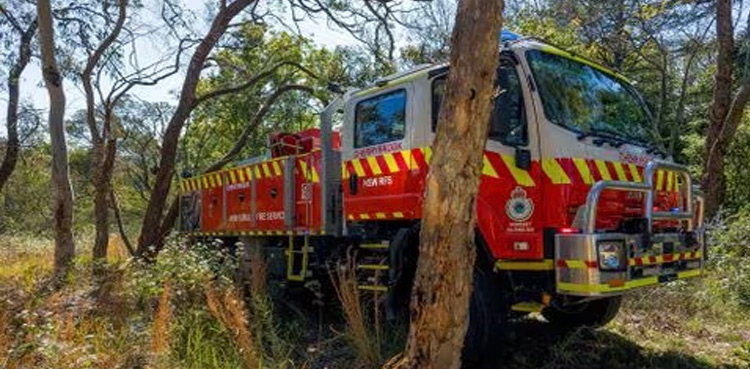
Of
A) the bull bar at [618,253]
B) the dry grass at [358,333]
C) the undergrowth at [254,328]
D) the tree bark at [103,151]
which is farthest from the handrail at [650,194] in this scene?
the tree bark at [103,151]

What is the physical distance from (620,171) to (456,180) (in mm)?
3003

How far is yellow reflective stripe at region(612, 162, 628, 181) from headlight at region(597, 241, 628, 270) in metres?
0.86

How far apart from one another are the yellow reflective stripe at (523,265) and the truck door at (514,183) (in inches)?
2.6

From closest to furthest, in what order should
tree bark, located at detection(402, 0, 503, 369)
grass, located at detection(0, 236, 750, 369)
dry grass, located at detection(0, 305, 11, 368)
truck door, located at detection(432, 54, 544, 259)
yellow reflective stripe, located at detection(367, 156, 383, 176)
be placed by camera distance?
tree bark, located at detection(402, 0, 503, 369)
dry grass, located at detection(0, 305, 11, 368)
grass, located at detection(0, 236, 750, 369)
truck door, located at detection(432, 54, 544, 259)
yellow reflective stripe, located at detection(367, 156, 383, 176)

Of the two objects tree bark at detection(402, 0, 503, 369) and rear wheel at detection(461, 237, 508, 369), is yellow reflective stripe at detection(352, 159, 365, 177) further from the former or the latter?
tree bark at detection(402, 0, 503, 369)

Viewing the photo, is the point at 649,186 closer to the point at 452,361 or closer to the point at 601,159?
the point at 601,159

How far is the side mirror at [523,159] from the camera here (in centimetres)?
565

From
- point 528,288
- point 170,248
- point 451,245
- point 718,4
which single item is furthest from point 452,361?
point 718,4

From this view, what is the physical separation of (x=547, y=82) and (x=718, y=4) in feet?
26.5

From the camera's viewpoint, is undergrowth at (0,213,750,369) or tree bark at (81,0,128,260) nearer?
undergrowth at (0,213,750,369)

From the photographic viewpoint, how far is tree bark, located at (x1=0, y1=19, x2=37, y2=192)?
15977 millimetres

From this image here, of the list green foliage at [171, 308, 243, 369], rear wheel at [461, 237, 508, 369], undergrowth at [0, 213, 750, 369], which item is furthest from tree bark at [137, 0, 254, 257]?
rear wheel at [461, 237, 508, 369]

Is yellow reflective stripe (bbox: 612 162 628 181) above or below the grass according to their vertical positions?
above

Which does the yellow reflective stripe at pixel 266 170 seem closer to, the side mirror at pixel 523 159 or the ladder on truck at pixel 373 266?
the ladder on truck at pixel 373 266
